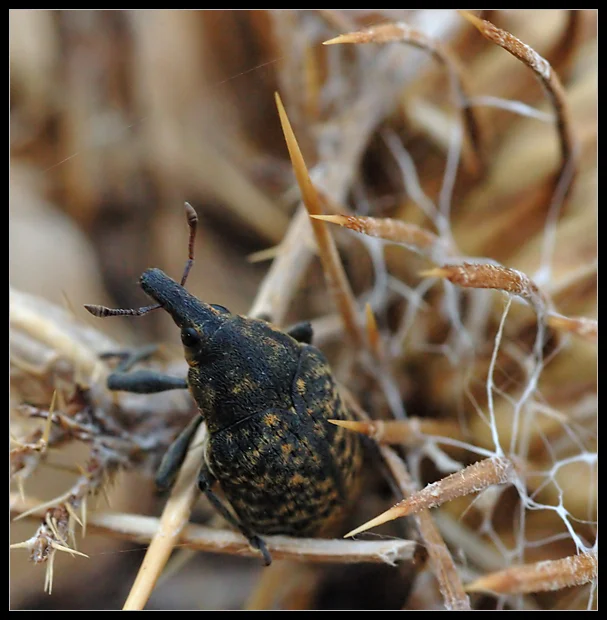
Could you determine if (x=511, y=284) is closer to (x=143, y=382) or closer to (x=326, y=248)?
(x=326, y=248)

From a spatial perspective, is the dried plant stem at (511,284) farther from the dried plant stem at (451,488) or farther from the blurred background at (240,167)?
the dried plant stem at (451,488)

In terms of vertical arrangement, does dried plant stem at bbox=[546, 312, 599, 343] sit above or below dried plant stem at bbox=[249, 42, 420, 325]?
below

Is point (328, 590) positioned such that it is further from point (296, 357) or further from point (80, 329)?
point (80, 329)

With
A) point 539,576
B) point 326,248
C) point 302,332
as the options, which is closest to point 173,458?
point 302,332

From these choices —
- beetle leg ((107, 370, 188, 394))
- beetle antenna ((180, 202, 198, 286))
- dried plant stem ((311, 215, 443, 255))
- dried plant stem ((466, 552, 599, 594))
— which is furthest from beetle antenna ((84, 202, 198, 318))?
dried plant stem ((466, 552, 599, 594))

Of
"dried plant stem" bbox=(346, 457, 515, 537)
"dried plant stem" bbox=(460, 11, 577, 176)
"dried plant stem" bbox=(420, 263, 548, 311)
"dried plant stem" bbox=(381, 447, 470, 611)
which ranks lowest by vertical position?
"dried plant stem" bbox=(381, 447, 470, 611)

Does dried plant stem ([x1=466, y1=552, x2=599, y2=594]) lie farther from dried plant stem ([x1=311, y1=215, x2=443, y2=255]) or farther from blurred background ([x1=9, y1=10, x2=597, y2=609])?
dried plant stem ([x1=311, y1=215, x2=443, y2=255])

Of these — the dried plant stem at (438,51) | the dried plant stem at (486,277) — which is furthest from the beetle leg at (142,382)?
the dried plant stem at (438,51)
